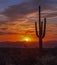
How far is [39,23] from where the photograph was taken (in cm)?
2159
